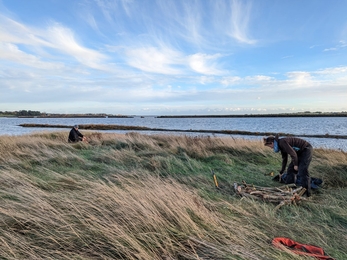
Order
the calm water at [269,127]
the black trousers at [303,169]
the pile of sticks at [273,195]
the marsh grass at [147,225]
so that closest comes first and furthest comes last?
the marsh grass at [147,225], the pile of sticks at [273,195], the black trousers at [303,169], the calm water at [269,127]

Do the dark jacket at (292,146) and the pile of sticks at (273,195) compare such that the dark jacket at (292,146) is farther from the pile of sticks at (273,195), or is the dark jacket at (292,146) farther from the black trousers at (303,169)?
the pile of sticks at (273,195)

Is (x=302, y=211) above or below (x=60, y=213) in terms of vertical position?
below

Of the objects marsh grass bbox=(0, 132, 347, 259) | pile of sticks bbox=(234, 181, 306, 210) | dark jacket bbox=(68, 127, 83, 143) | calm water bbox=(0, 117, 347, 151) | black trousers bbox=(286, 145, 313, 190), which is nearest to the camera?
marsh grass bbox=(0, 132, 347, 259)

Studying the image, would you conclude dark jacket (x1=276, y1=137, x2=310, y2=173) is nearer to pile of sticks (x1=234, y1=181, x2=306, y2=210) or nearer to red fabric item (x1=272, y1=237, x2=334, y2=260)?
pile of sticks (x1=234, y1=181, x2=306, y2=210)

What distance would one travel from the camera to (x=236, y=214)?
3.84m

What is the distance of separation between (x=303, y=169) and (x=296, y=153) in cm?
41

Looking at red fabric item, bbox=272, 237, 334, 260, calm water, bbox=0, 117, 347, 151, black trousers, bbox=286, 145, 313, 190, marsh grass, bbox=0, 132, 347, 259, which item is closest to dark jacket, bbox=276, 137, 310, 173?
black trousers, bbox=286, 145, 313, 190

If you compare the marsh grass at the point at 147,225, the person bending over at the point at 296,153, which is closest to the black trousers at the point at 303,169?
the person bending over at the point at 296,153

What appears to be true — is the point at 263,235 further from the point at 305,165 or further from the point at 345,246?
the point at 305,165

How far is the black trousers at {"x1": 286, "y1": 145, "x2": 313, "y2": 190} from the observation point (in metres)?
5.82

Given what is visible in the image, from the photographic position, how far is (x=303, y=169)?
6004 mm

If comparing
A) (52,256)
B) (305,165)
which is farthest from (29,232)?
(305,165)

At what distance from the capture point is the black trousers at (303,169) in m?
5.82

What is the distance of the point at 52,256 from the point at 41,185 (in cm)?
259
